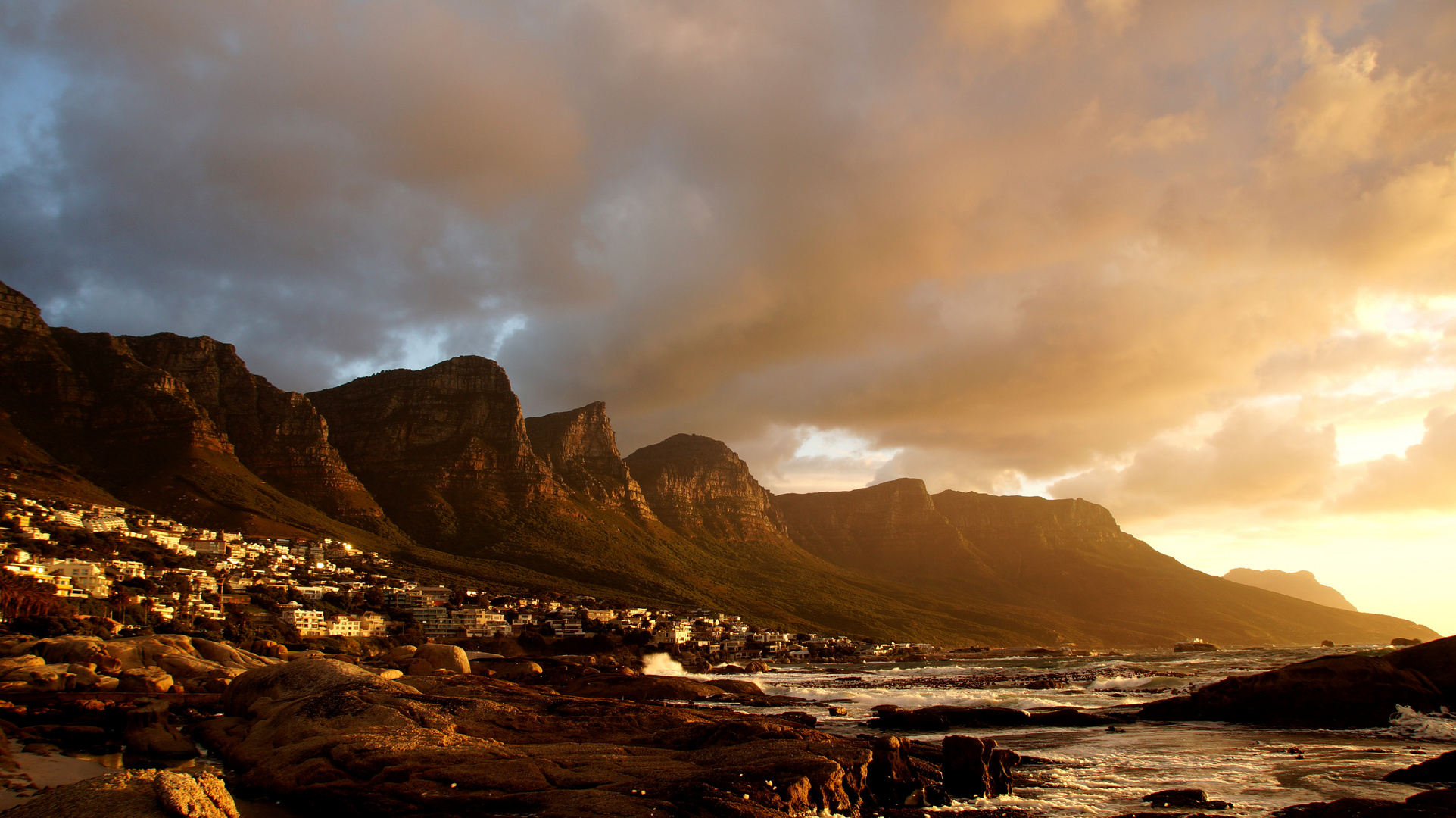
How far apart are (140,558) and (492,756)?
86.3 metres

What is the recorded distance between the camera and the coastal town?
65875 mm

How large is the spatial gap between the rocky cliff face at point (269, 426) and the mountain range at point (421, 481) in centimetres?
34

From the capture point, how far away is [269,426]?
463 feet

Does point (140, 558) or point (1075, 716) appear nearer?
point (1075, 716)

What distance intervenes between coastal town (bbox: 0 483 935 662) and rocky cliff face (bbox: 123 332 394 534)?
2447 centimetres

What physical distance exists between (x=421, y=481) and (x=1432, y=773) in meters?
154

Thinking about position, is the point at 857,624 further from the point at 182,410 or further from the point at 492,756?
the point at 492,756

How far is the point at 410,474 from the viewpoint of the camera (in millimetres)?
153375

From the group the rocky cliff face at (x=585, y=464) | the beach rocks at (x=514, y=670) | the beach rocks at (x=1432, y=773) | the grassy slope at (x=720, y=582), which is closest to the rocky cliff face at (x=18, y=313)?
the grassy slope at (x=720, y=582)

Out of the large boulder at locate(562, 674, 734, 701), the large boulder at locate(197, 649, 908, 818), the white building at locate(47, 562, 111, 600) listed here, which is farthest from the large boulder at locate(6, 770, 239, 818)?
the white building at locate(47, 562, 111, 600)

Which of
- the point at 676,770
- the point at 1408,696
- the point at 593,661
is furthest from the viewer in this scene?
the point at 593,661

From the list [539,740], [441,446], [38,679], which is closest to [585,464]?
[441,446]

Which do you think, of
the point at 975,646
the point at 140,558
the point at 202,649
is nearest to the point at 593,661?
the point at 202,649

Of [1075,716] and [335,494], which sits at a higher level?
[335,494]
